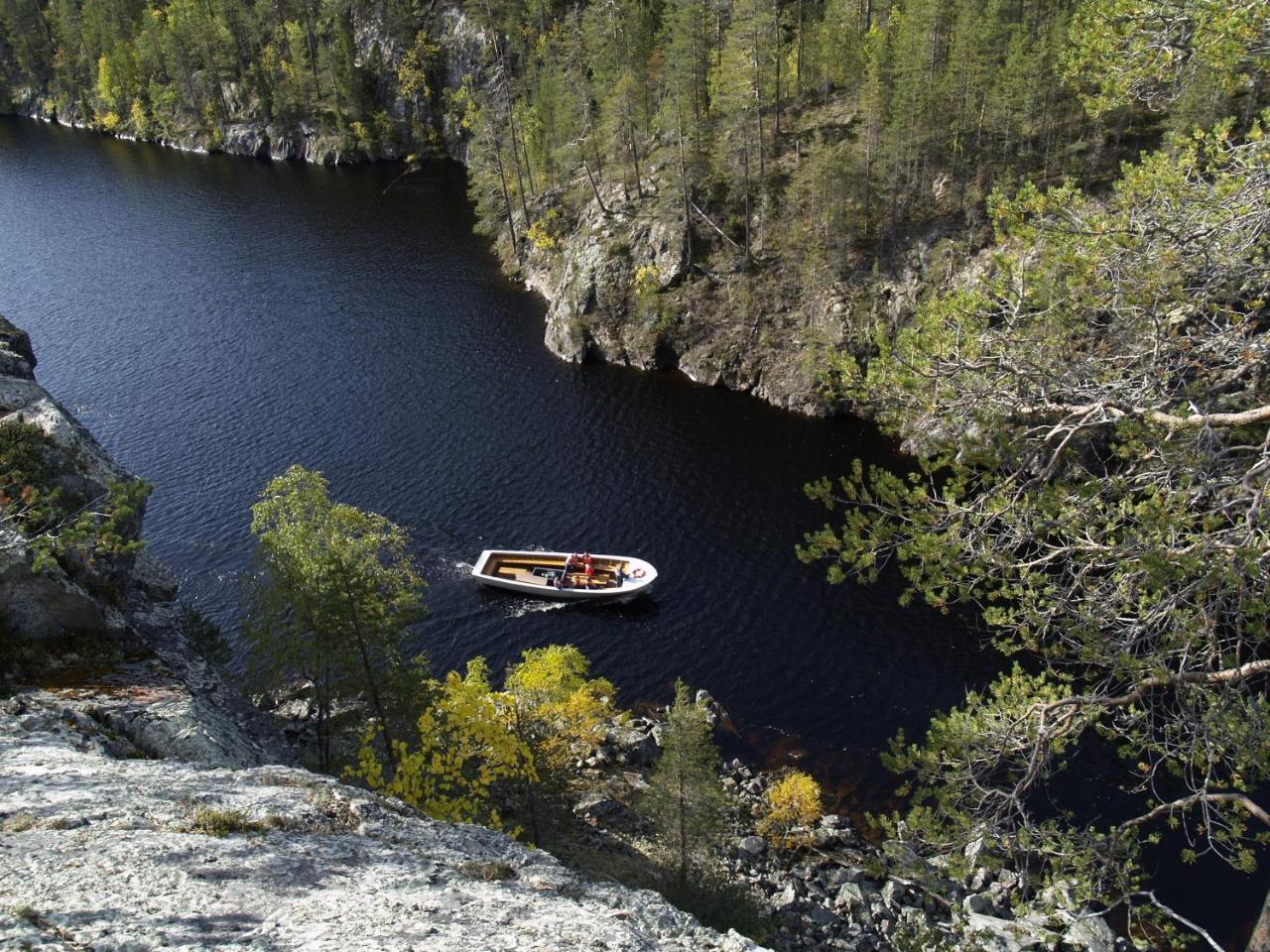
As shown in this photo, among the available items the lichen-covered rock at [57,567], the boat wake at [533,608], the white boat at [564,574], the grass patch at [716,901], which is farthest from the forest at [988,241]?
the lichen-covered rock at [57,567]

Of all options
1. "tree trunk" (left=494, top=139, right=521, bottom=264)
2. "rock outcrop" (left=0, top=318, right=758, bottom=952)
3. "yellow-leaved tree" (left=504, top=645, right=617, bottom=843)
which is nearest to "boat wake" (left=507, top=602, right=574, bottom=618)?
"yellow-leaved tree" (left=504, top=645, right=617, bottom=843)

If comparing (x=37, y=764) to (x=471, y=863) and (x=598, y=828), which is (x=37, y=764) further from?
(x=598, y=828)

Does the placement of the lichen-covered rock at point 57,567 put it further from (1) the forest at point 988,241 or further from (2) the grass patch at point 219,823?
(1) the forest at point 988,241

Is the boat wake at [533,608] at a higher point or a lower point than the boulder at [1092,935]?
higher

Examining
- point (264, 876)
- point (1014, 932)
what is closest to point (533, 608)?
point (1014, 932)

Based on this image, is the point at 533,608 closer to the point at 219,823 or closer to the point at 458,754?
the point at 458,754

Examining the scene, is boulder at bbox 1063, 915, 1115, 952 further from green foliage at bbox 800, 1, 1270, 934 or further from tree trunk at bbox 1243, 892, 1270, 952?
green foliage at bbox 800, 1, 1270, 934
